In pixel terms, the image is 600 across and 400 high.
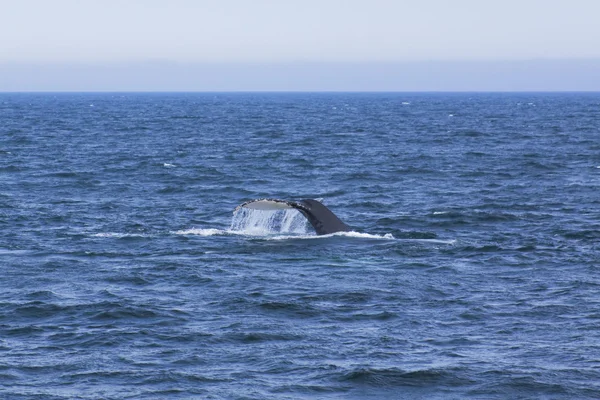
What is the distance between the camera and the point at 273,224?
34.7 metres

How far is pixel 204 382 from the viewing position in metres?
17.9

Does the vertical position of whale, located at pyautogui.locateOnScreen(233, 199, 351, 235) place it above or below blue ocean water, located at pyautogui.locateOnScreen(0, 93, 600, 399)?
above

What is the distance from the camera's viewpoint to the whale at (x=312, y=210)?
28.3m

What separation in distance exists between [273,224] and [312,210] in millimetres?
4536

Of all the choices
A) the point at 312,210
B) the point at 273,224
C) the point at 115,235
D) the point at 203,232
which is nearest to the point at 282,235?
the point at 273,224

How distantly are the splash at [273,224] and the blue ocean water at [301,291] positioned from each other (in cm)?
58

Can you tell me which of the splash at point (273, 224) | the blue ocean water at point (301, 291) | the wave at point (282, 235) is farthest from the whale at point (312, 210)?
the splash at point (273, 224)

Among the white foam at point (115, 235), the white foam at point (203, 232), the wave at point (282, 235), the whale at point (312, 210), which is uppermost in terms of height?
the whale at point (312, 210)

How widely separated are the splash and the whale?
1259 millimetres

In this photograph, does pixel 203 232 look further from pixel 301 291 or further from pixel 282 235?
pixel 301 291

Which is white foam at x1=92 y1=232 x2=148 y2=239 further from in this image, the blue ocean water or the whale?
the whale

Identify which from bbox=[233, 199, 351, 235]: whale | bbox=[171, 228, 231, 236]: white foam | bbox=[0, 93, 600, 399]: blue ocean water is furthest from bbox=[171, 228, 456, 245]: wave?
bbox=[233, 199, 351, 235]: whale

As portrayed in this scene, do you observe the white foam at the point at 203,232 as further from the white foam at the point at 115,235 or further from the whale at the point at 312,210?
the whale at the point at 312,210

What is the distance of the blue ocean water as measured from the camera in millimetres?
18250
